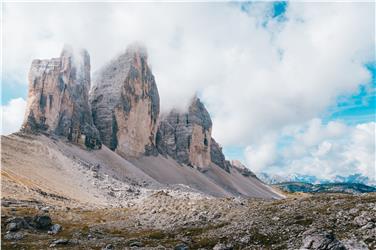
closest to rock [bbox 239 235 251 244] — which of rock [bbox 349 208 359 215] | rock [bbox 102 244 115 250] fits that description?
rock [bbox 349 208 359 215]

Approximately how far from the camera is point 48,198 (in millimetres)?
100000

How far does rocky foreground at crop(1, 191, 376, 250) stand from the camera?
3384 cm

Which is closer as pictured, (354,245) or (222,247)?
(354,245)

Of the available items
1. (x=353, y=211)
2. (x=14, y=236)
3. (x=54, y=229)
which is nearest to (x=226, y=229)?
(x=353, y=211)

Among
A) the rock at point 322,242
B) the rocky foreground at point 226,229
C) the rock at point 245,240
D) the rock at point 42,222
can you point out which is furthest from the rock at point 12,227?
the rock at point 322,242

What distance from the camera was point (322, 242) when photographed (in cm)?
3045

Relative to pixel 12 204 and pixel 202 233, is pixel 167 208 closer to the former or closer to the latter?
pixel 202 233

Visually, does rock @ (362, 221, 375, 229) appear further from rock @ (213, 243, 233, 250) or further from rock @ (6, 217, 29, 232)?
rock @ (6, 217, 29, 232)

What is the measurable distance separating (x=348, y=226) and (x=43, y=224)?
38452mm

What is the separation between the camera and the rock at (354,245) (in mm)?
30491

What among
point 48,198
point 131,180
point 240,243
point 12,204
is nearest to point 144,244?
point 240,243

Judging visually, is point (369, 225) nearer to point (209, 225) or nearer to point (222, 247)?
point (222, 247)

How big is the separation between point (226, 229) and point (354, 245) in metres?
14.3

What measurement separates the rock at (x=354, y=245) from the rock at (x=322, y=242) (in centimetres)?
71
